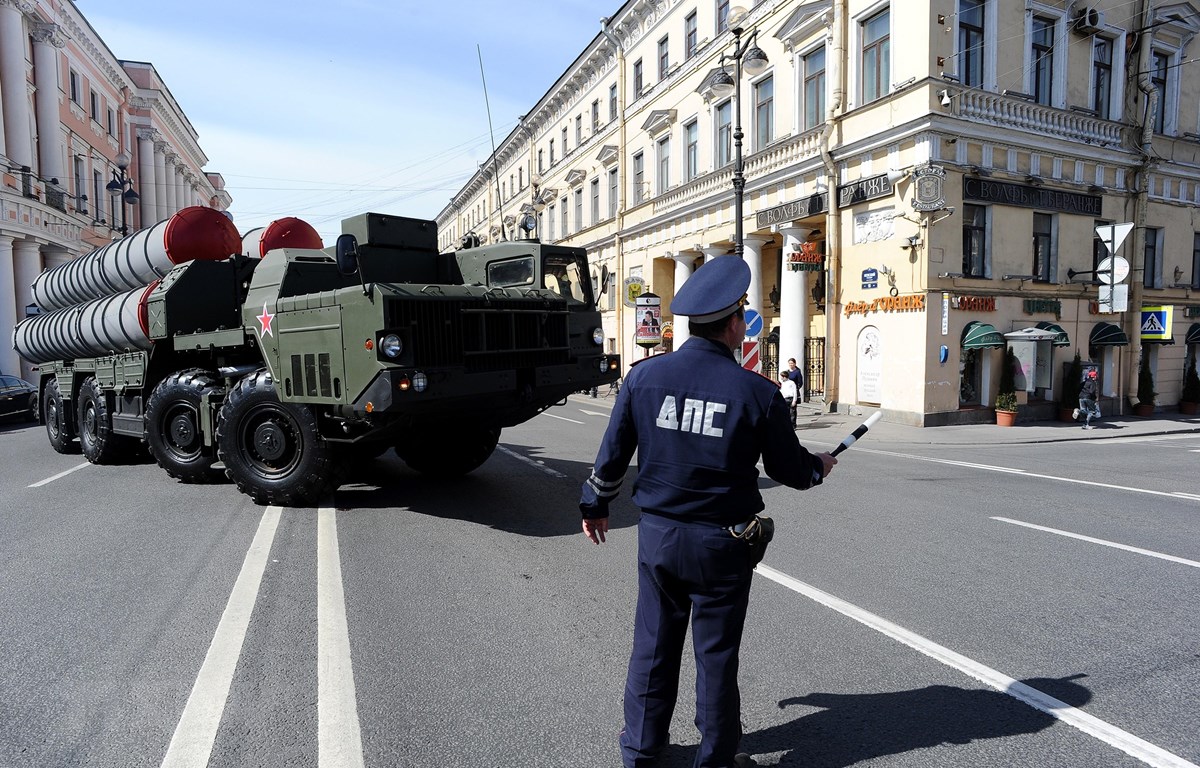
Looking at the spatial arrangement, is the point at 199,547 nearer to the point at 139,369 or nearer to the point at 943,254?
the point at 139,369

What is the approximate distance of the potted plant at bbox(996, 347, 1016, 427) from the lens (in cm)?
1711

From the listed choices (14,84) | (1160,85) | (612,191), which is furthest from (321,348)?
(14,84)

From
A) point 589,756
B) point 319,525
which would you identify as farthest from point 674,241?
A: point 589,756

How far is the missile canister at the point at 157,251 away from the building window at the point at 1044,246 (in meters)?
18.1

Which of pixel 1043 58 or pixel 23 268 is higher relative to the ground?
pixel 1043 58

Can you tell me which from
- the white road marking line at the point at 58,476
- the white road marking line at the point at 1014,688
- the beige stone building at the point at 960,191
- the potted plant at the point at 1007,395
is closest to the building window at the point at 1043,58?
the beige stone building at the point at 960,191

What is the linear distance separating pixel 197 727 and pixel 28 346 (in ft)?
45.8

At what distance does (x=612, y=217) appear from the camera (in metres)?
32.8

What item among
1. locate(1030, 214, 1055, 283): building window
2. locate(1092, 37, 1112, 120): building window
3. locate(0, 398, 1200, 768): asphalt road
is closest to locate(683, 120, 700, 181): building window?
locate(1030, 214, 1055, 283): building window

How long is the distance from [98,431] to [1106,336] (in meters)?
22.4

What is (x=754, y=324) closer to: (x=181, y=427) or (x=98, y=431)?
(x=181, y=427)

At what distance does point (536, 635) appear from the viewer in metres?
4.18

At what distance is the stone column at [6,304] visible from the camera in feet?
89.6

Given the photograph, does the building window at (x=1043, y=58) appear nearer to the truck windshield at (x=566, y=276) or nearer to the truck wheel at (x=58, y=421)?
the truck windshield at (x=566, y=276)
